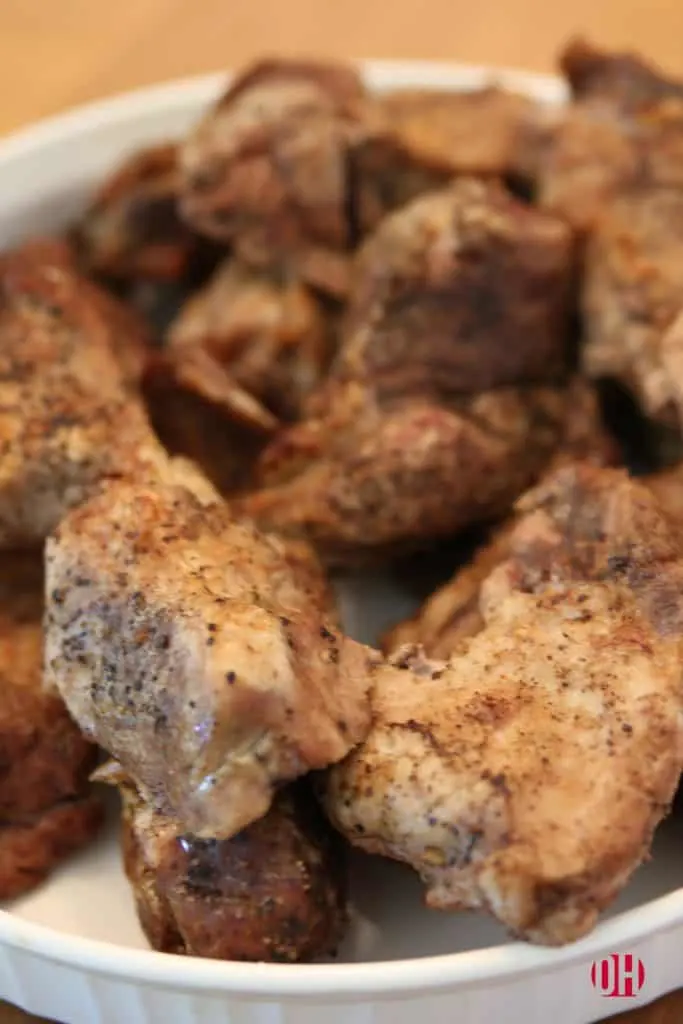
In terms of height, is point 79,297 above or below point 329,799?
above

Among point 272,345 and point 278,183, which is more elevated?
point 278,183

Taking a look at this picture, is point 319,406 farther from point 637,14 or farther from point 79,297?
point 637,14

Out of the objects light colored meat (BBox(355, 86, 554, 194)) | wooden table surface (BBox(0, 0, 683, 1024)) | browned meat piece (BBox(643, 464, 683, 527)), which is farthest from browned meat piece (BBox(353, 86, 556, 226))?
wooden table surface (BBox(0, 0, 683, 1024))

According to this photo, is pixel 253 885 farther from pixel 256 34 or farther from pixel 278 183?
pixel 256 34

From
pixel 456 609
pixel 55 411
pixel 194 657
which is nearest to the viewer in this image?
pixel 194 657

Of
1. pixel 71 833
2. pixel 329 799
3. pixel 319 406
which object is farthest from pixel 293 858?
pixel 319 406

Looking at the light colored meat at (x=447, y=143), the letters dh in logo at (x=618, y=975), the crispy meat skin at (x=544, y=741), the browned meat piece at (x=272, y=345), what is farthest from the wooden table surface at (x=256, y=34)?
the letters dh in logo at (x=618, y=975)

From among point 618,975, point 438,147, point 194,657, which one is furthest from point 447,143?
point 618,975
